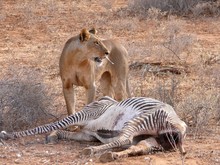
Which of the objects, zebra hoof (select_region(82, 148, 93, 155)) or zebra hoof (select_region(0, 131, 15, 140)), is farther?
zebra hoof (select_region(0, 131, 15, 140))

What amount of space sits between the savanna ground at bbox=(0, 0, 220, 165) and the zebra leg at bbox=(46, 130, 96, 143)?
94 millimetres

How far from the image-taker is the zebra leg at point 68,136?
800 cm

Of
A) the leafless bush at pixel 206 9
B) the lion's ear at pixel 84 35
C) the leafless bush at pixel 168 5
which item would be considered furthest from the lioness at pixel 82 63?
the leafless bush at pixel 168 5

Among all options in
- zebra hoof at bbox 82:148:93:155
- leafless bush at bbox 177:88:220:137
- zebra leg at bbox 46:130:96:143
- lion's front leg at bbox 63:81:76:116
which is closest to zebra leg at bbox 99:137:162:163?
zebra hoof at bbox 82:148:93:155

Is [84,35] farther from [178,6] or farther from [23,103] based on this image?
[178,6]

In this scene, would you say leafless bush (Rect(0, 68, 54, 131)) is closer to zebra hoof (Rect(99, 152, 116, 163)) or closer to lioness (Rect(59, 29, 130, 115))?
lioness (Rect(59, 29, 130, 115))

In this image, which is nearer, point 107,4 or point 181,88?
point 181,88

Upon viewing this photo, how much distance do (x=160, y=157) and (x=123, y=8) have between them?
12721 mm

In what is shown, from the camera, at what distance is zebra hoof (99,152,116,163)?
6.80m

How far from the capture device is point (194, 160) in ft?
23.3

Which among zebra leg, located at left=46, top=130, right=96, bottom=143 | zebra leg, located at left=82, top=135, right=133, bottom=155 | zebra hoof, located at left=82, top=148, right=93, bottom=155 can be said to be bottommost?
zebra leg, located at left=46, top=130, right=96, bottom=143

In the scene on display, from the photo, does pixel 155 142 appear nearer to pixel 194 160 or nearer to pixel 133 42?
pixel 194 160

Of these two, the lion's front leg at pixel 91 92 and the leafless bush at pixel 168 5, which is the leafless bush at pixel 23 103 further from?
the leafless bush at pixel 168 5

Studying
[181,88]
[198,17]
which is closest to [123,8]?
[198,17]
